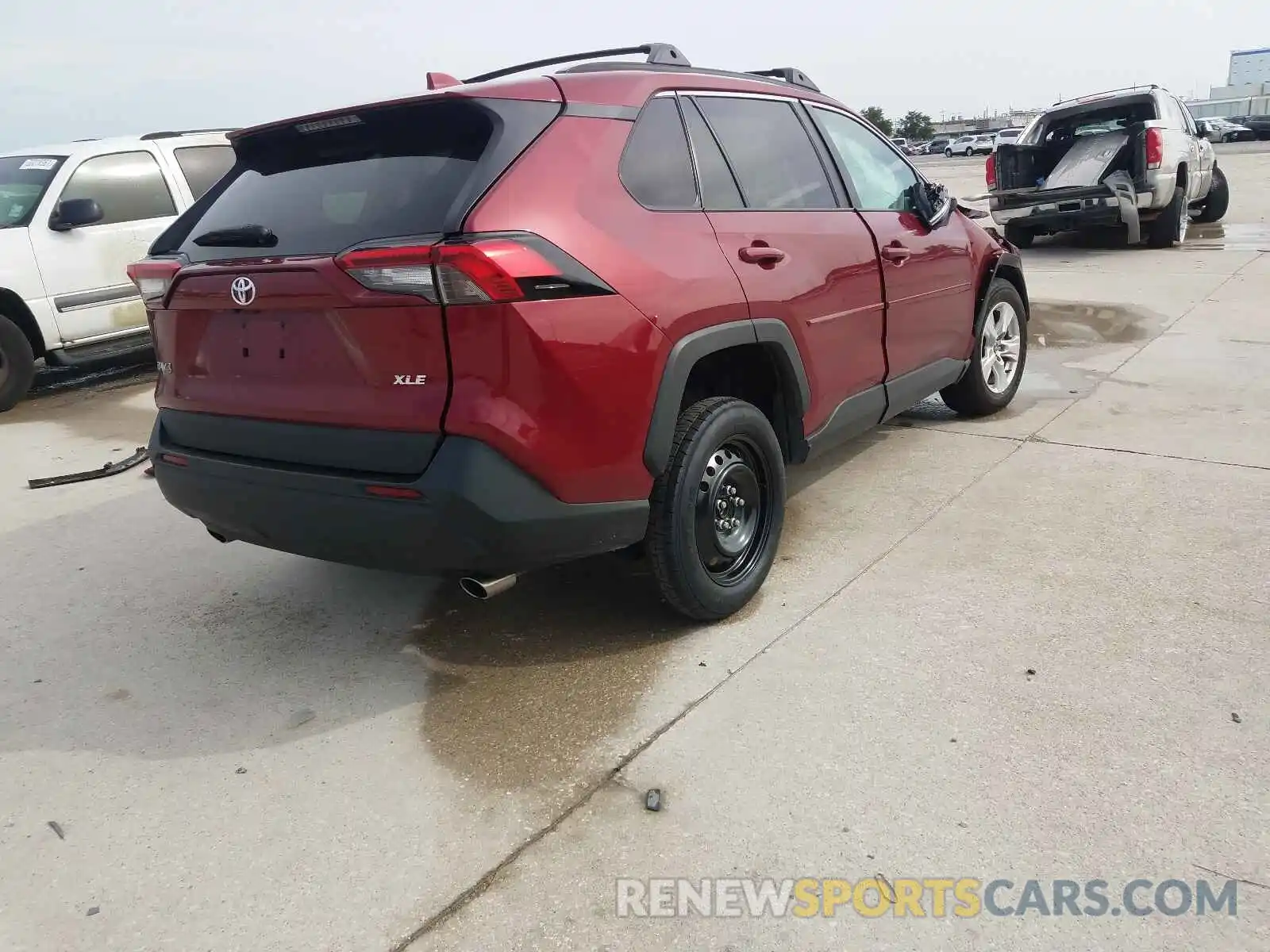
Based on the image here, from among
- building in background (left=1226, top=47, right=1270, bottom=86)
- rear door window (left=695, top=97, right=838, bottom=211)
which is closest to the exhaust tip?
rear door window (left=695, top=97, right=838, bottom=211)

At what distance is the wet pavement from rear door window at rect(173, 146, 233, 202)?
461 centimetres

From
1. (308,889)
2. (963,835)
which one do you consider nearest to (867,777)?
(963,835)

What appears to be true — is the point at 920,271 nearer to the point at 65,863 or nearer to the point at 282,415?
the point at 282,415

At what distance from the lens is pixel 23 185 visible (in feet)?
24.9

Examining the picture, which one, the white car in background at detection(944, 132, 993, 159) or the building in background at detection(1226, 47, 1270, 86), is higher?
the building in background at detection(1226, 47, 1270, 86)

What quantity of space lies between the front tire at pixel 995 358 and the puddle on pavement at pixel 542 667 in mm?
2549

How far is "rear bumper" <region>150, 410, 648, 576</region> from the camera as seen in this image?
257 centimetres

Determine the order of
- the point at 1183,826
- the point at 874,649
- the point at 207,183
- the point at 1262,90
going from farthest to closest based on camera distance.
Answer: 1. the point at 1262,90
2. the point at 207,183
3. the point at 874,649
4. the point at 1183,826

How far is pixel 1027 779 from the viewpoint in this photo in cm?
244

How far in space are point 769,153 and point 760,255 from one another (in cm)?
57

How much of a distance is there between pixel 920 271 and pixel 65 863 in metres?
3.92

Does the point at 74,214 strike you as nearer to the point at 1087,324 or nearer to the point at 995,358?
the point at 995,358

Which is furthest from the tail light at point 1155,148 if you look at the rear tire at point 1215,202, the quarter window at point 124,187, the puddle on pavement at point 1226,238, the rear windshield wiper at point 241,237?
the rear windshield wiper at point 241,237

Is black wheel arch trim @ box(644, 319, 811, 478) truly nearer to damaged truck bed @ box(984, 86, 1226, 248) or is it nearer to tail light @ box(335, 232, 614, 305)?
tail light @ box(335, 232, 614, 305)
